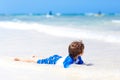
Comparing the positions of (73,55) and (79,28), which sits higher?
(79,28)

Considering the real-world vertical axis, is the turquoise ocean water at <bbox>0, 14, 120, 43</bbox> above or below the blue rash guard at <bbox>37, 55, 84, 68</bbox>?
above

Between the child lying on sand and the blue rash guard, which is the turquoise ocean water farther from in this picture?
the child lying on sand

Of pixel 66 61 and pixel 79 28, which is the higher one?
pixel 79 28

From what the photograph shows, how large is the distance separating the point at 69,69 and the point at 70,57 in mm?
408

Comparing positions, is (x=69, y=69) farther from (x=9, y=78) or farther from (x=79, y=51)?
(x=9, y=78)

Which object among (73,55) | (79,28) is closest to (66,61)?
(73,55)

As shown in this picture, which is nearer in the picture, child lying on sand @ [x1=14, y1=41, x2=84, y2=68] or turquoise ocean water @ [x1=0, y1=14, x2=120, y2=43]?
child lying on sand @ [x1=14, y1=41, x2=84, y2=68]

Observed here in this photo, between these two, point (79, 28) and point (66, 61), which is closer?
point (66, 61)

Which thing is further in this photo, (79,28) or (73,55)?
(79,28)

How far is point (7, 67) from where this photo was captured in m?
4.70

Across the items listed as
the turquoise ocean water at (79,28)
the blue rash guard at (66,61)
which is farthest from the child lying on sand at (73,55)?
the turquoise ocean water at (79,28)

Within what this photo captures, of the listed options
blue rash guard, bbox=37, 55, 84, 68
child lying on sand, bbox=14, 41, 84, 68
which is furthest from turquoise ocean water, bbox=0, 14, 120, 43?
child lying on sand, bbox=14, 41, 84, 68

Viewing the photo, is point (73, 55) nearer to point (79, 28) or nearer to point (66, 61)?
point (66, 61)

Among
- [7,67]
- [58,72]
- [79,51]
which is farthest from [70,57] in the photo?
[7,67]
